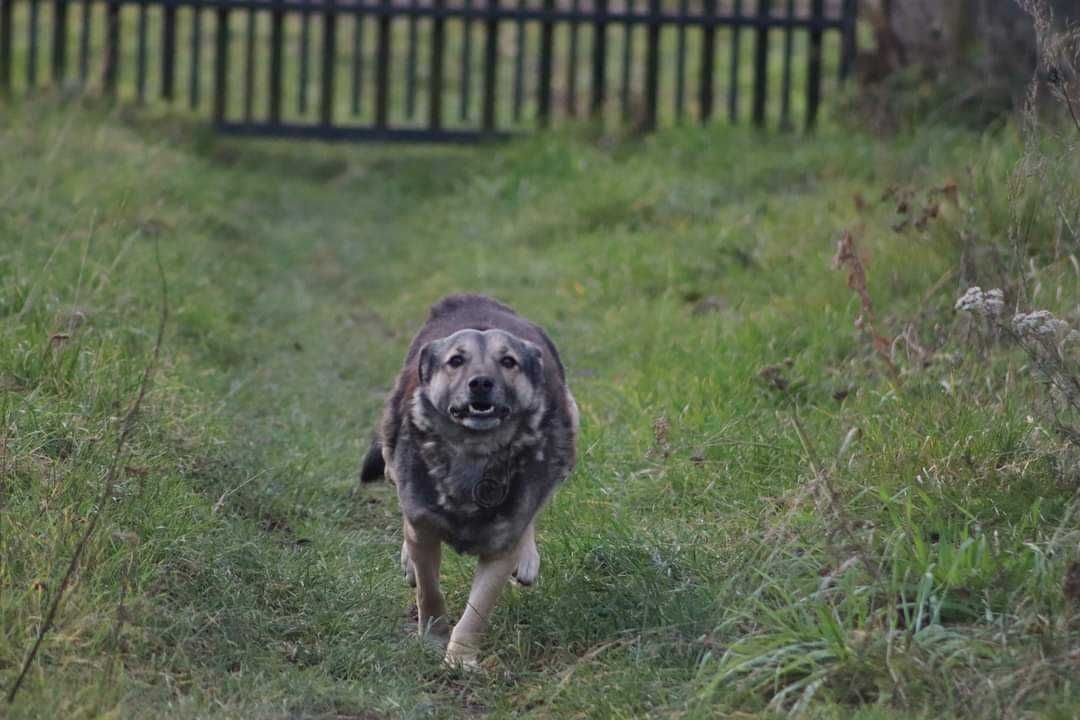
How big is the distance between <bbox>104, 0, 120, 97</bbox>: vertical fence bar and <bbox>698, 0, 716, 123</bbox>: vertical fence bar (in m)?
4.81

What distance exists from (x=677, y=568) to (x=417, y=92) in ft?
37.7

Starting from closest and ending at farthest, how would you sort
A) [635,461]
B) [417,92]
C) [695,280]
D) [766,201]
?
[635,461] < [695,280] < [766,201] < [417,92]

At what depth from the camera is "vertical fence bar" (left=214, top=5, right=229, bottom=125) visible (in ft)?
39.9

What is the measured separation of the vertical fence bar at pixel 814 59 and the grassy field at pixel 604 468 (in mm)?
2741

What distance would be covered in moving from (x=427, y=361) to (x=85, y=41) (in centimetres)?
878

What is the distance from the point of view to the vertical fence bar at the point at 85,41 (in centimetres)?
1199

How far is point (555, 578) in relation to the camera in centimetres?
466

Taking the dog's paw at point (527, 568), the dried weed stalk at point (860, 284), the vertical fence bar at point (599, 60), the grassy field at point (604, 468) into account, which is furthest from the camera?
the vertical fence bar at point (599, 60)

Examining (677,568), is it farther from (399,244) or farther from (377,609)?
(399,244)

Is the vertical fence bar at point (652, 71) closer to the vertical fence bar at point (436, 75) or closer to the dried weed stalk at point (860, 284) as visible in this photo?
the vertical fence bar at point (436, 75)

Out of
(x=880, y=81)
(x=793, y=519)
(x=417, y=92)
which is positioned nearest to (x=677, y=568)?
(x=793, y=519)

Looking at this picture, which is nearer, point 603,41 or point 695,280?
point 695,280

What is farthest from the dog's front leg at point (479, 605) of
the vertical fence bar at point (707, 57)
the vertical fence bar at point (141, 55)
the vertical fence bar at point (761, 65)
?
the vertical fence bar at point (141, 55)

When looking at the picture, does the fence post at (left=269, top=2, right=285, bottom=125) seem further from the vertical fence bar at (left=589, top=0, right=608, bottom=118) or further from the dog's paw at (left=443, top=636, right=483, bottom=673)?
the dog's paw at (left=443, top=636, right=483, bottom=673)
